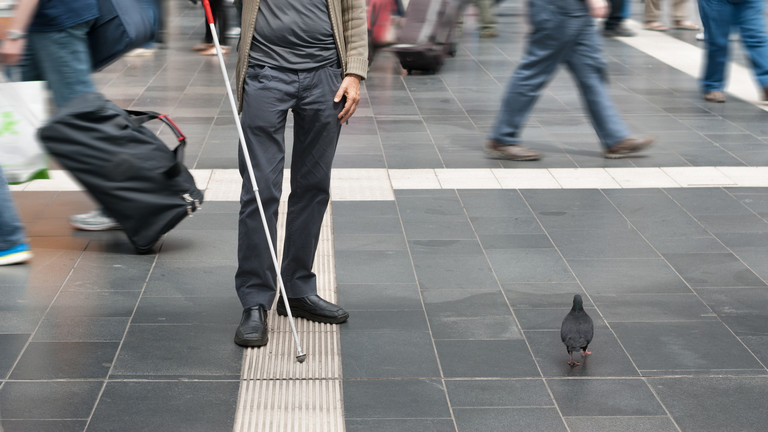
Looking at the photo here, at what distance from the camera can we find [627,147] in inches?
284

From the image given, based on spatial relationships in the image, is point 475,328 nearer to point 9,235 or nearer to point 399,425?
point 399,425

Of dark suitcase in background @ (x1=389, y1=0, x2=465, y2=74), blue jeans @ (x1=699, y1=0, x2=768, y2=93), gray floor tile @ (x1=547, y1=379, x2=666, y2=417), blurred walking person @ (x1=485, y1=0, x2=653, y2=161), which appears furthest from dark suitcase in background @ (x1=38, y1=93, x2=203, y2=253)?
blue jeans @ (x1=699, y1=0, x2=768, y2=93)

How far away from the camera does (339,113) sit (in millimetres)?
4184

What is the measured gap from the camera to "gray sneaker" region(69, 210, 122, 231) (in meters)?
5.70

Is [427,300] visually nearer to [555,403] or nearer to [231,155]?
[555,403]

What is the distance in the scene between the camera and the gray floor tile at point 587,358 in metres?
4.05

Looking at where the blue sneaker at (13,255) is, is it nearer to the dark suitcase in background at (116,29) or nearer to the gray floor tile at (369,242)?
the dark suitcase in background at (116,29)

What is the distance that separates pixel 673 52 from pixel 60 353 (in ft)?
29.8

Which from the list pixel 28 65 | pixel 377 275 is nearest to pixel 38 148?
pixel 28 65

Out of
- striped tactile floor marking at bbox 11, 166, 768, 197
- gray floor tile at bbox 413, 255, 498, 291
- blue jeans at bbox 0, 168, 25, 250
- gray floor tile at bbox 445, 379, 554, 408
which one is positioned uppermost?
blue jeans at bbox 0, 168, 25, 250

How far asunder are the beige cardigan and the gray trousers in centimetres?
5

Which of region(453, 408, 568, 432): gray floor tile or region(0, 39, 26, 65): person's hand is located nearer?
region(453, 408, 568, 432): gray floor tile

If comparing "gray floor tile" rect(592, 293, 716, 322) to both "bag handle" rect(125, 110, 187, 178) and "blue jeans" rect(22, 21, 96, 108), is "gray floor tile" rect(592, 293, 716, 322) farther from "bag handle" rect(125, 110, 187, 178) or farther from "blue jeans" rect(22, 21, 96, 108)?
"blue jeans" rect(22, 21, 96, 108)

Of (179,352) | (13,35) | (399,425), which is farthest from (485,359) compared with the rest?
(13,35)
